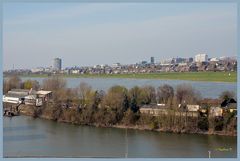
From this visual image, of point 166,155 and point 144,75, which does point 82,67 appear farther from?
point 166,155

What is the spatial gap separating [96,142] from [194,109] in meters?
0.90

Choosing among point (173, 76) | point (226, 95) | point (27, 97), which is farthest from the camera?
point (27, 97)

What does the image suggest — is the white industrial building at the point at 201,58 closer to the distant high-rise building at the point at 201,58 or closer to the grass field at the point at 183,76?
the distant high-rise building at the point at 201,58

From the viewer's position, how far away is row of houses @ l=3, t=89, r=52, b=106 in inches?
119

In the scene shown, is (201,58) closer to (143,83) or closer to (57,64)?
(143,83)

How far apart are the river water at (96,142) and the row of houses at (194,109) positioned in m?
0.19

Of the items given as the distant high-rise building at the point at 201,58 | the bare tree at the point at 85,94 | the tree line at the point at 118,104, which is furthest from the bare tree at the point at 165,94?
the bare tree at the point at 85,94

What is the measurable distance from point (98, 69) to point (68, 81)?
0.43m

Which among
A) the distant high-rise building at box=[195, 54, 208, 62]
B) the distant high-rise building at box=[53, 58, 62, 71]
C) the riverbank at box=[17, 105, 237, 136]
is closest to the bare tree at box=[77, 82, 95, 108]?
the riverbank at box=[17, 105, 237, 136]

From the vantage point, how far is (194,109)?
3.23 metres

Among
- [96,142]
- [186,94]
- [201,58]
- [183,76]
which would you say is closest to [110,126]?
Answer: [96,142]

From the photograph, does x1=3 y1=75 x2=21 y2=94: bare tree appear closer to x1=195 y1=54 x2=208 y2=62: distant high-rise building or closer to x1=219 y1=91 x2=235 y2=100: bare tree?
x1=195 y1=54 x2=208 y2=62: distant high-rise building

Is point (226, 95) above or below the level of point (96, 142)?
above

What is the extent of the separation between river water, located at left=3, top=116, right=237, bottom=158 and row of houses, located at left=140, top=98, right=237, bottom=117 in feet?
0.62
